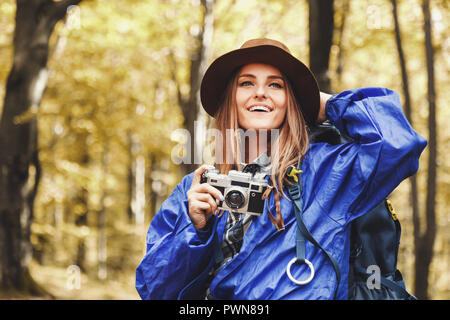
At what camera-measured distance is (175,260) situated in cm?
185

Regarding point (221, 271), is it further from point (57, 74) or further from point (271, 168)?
point (57, 74)

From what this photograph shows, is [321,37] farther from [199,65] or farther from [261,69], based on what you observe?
[199,65]

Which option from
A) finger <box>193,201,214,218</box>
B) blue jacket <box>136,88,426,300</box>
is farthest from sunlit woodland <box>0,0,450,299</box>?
finger <box>193,201,214,218</box>

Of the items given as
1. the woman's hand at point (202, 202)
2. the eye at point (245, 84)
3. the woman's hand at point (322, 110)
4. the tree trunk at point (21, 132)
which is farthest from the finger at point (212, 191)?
the tree trunk at point (21, 132)

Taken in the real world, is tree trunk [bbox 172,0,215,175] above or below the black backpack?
above

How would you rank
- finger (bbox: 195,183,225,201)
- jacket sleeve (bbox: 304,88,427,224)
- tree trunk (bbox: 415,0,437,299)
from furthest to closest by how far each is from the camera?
tree trunk (bbox: 415,0,437,299), finger (bbox: 195,183,225,201), jacket sleeve (bbox: 304,88,427,224)

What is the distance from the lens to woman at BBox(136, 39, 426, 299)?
1750 millimetres

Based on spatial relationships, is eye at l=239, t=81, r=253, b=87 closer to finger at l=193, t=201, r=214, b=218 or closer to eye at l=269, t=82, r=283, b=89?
eye at l=269, t=82, r=283, b=89

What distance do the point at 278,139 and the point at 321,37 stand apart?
257 centimetres

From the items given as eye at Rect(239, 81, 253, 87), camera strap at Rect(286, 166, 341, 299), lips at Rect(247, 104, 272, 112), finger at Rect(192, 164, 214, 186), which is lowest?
camera strap at Rect(286, 166, 341, 299)

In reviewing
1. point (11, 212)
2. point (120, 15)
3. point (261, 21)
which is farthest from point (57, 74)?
point (261, 21)

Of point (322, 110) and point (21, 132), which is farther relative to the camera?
point (21, 132)

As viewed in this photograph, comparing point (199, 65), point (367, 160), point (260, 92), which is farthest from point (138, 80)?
point (367, 160)

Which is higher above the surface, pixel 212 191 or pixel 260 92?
pixel 260 92
